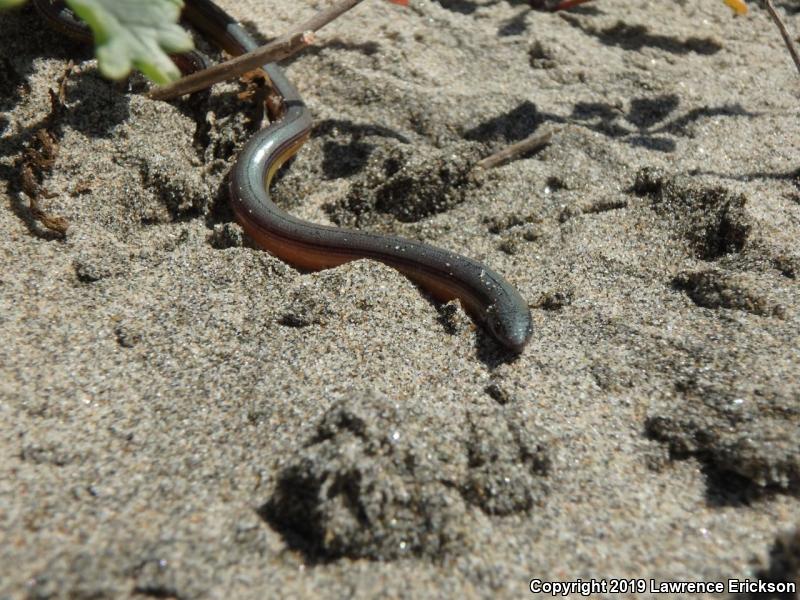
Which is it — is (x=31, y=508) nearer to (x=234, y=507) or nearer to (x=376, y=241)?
(x=234, y=507)

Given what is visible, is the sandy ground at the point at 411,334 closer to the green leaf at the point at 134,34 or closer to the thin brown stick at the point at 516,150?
the thin brown stick at the point at 516,150

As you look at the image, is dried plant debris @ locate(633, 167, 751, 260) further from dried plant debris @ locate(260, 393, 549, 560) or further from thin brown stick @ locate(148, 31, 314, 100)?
thin brown stick @ locate(148, 31, 314, 100)

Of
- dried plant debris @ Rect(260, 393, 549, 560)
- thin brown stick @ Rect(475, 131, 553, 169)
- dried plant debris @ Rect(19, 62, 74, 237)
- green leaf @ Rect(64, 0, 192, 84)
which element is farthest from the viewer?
thin brown stick @ Rect(475, 131, 553, 169)

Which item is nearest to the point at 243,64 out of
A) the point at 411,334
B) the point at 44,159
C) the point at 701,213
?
the point at 44,159

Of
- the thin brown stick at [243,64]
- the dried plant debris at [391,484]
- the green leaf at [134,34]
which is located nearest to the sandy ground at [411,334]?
the dried plant debris at [391,484]

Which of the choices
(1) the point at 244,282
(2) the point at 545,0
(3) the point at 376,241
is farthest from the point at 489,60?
(1) the point at 244,282

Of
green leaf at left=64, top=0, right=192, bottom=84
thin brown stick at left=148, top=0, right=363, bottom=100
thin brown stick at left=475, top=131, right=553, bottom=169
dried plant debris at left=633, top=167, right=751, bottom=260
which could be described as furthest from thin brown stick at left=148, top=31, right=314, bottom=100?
dried plant debris at left=633, top=167, right=751, bottom=260

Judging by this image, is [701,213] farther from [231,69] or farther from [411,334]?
[231,69]

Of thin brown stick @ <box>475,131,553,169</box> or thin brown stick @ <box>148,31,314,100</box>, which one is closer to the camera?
thin brown stick @ <box>148,31,314,100</box>
